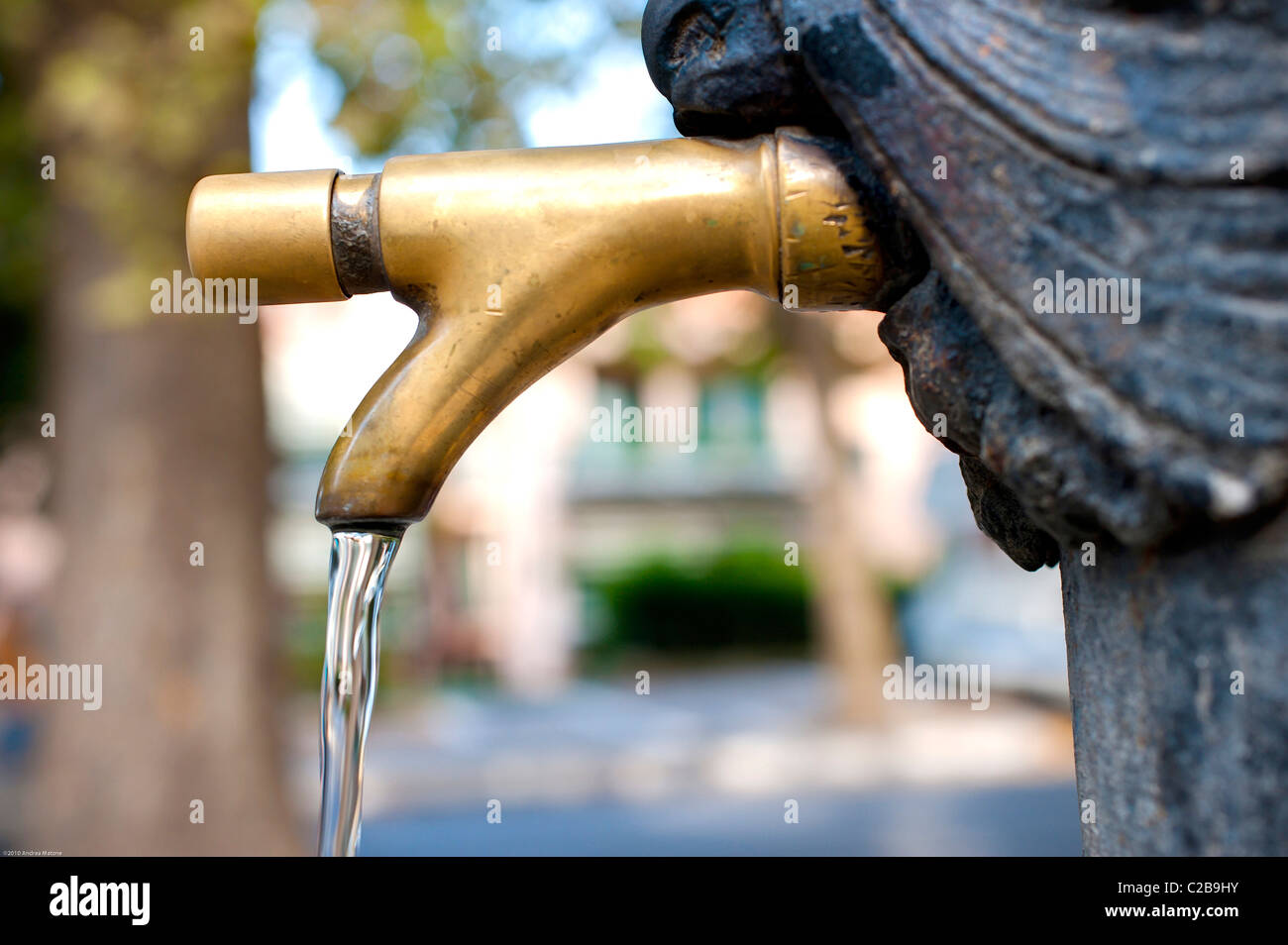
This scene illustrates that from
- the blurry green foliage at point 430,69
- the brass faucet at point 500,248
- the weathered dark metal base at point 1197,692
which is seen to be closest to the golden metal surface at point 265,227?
the brass faucet at point 500,248

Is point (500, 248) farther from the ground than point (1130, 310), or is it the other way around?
point (500, 248)

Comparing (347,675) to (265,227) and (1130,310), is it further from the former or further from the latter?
(1130,310)

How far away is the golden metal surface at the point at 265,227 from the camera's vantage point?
0.91m

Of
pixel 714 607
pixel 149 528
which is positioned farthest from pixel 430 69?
pixel 714 607

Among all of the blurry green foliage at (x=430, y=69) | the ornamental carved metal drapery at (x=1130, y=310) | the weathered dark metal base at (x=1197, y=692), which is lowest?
the weathered dark metal base at (x=1197, y=692)

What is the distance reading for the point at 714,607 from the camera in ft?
63.7

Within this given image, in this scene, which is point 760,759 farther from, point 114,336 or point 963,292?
point 963,292

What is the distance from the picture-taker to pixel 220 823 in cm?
477

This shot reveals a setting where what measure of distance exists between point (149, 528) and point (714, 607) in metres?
15.1

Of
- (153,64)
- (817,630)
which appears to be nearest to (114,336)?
(153,64)

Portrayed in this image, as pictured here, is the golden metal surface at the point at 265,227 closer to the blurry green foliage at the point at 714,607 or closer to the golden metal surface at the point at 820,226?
the golden metal surface at the point at 820,226

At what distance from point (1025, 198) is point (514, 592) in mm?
18116

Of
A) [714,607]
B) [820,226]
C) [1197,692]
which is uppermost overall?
[820,226]

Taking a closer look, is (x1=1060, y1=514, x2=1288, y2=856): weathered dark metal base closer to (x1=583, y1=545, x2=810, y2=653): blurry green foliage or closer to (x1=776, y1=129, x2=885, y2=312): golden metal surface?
(x1=776, y1=129, x2=885, y2=312): golden metal surface
